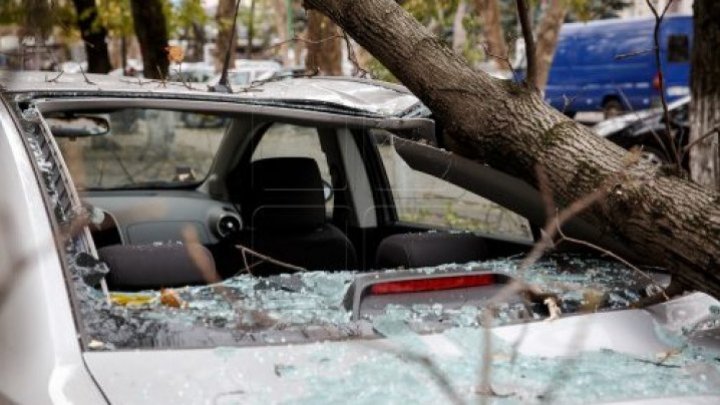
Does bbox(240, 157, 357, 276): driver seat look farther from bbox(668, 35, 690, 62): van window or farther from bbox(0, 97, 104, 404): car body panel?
bbox(668, 35, 690, 62): van window

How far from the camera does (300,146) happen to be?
186 inches

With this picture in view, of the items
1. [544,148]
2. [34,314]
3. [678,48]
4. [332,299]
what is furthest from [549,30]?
[34,314]

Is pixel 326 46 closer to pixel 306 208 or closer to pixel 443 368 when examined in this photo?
pixel 306 208

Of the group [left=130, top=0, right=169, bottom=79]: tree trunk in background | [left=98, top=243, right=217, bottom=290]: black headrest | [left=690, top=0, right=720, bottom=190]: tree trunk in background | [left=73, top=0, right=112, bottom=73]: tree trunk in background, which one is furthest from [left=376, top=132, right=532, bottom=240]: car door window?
[left=73, top=0, right=112, bottom=73]: tree trunk in background

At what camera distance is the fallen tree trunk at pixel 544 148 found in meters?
2.73

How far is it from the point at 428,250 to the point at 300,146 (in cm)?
137

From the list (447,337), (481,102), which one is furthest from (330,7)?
(447,337)

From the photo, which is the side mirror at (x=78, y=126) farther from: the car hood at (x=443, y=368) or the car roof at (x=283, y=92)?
the car hood at (x=443, y=368)

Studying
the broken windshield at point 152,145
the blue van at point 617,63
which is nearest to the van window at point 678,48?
the blue van at point 617,63

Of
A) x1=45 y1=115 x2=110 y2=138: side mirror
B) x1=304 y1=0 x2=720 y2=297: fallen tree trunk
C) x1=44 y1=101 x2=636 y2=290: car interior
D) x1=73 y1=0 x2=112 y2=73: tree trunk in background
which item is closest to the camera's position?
x1=304 y1=0 x2=720 y2=297: fallen tree trunk

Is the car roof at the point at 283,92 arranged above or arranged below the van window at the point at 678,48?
above

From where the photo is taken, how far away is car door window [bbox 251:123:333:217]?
15.2ft

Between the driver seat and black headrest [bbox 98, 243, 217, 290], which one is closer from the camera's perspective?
black headrest [bbox 98, 243, 217, 290]

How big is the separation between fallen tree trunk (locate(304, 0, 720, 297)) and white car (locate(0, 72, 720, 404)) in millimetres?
202
